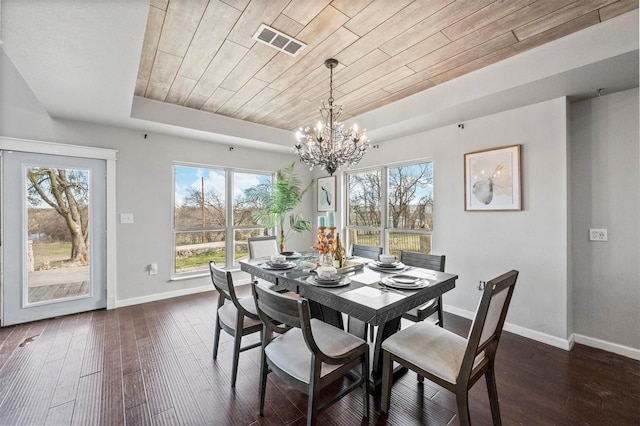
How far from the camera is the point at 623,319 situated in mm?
2555

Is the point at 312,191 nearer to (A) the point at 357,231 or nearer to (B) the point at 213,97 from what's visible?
(A) the point at 357,231

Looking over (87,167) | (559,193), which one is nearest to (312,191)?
(87,167)

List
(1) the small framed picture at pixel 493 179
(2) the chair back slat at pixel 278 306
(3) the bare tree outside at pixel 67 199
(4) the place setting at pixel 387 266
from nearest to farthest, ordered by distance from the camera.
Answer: (2) the chair back slat at pixel 278 306, (4) the place setting at pixel 387 266, (1) the small framed picture at pixel 493 179, (3) the bare tree outside at pixel 67 199

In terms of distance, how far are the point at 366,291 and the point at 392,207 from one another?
269 cm

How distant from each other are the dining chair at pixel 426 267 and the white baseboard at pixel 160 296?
327cm

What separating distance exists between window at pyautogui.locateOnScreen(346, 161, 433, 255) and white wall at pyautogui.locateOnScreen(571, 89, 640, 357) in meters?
1.55

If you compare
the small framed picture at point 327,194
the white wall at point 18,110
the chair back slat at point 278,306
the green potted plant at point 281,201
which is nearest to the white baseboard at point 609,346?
the chair back slat at point 278,306

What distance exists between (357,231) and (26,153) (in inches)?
182

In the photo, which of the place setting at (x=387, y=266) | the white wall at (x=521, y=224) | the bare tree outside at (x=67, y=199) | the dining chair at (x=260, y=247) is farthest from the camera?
the dining chair at (x=260, y=247)

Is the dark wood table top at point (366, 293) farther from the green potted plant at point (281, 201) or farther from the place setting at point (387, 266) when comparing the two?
the green potted plant at point (281, 201)

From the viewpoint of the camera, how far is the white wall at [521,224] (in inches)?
108

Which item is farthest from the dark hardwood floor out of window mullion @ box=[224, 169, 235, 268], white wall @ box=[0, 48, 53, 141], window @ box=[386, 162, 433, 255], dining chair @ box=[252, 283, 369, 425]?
white wall @ box=[0, 48, 53, 141]

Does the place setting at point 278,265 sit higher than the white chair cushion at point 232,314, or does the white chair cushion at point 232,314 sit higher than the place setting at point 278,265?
the place setting at point 278,265

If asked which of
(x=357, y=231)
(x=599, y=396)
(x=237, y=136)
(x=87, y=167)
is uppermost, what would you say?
(x=237, y=136)
